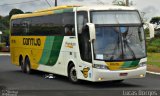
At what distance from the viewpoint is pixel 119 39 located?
19250mm

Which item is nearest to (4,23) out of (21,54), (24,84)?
(21,54)

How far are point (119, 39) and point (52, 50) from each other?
4.70 m

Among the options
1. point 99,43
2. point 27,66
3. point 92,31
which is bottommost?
point 27,66

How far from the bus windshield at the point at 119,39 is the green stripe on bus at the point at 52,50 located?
9.97ft

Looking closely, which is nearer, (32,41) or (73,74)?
(73,74)

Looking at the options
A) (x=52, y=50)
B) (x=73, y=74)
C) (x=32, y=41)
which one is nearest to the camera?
(x=73, y=74)

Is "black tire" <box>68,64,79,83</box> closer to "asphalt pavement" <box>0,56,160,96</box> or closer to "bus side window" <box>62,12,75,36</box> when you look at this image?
"asphalt pavement" <box>0,56,160,96</box>

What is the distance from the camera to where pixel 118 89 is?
725 inches

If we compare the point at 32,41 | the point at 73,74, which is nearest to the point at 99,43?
the point at 73,74

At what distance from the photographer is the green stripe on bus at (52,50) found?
2233 cm

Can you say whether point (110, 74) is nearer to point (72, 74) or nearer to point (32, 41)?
point (72, 74)

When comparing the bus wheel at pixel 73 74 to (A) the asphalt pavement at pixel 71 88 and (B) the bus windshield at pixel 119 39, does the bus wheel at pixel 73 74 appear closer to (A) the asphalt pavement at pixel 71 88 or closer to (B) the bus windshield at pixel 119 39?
(A) the asphalt pavement at pixel 71 88

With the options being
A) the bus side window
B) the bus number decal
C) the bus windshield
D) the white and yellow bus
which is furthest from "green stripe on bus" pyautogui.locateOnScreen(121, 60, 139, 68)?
the bus side window

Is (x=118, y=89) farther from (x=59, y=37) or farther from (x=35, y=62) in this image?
(x=35, y=62)
